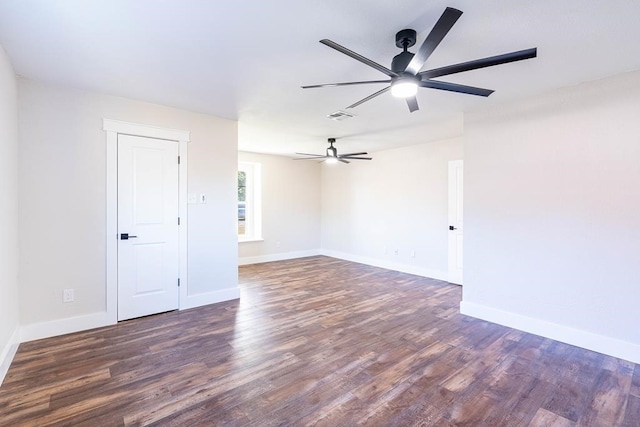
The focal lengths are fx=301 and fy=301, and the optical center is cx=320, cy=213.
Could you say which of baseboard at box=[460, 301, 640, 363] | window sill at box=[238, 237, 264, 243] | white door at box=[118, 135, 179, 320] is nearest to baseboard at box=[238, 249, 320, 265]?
window sill at box=[238, 237, 264, 243]

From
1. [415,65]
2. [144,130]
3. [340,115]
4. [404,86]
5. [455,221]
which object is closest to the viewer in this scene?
[415,65]

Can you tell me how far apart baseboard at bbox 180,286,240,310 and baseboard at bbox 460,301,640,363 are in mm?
3001

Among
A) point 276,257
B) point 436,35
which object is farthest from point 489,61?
point 276,257

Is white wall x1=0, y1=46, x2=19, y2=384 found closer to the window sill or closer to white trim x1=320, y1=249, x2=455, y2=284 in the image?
the window sill

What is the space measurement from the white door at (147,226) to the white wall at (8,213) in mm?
820

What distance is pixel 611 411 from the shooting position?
6.49 ft

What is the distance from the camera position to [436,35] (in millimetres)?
1635

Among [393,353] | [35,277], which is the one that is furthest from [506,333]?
[35,277]

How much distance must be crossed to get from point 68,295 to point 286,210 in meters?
4.64

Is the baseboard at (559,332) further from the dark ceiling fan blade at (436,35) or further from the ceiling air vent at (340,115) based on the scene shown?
the dark ceiling fan blade at (436,35)

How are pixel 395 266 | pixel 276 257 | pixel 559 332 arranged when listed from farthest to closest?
pixel 276 257
pixel 395 266
pixel 559 332

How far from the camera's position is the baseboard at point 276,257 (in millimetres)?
6637

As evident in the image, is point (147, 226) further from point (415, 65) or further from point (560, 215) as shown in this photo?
point (560, 215)

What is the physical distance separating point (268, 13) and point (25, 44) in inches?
75.1
